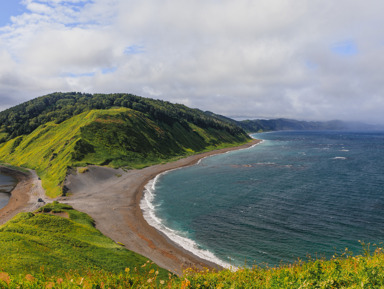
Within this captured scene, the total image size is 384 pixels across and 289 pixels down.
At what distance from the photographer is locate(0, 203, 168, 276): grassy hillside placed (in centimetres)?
2372

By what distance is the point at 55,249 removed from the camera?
97.0 ft

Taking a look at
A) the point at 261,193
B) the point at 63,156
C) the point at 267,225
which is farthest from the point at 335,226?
the point at 63,156

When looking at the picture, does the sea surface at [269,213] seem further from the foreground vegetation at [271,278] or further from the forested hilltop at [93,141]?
the forested hilltop at [93,141]

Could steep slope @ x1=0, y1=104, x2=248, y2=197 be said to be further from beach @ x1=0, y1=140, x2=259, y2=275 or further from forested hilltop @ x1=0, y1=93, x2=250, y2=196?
beach @ x1=0, y1=140, x2=259, y2=275

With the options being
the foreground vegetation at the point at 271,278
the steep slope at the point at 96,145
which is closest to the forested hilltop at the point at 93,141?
the steep slope at the point at 96,145

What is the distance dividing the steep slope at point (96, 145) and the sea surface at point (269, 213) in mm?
32885

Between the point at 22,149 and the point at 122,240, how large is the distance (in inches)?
5471

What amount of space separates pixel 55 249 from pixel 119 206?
31.2 metres

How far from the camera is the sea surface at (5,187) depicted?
227 ft

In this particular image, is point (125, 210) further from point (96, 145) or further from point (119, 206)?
point (96, 145)

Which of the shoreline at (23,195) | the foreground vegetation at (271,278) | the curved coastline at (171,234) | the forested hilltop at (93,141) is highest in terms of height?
the forested hilltop at (93,141)

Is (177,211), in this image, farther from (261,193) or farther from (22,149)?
(22,149)

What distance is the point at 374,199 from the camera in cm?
5997

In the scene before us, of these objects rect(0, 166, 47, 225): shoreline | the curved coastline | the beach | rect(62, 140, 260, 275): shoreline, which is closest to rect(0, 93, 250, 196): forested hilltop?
rect(0, 166, 47, 225): shoreline
